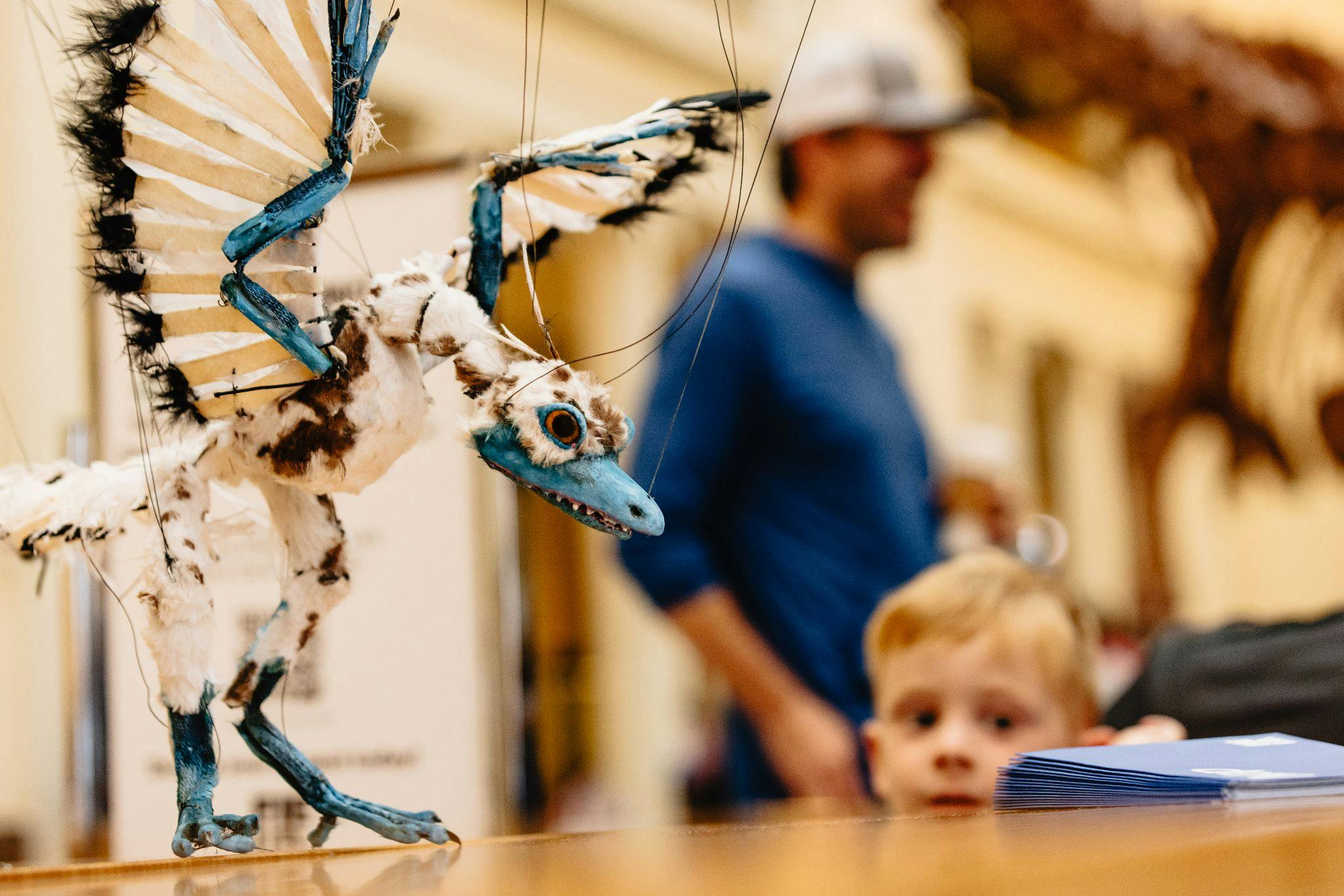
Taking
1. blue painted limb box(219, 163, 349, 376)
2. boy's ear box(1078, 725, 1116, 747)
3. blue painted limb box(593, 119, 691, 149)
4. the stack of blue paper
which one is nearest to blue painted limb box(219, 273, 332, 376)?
blue painted limb box(219, 163, 349, 376)

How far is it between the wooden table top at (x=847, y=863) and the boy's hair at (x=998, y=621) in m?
0.56

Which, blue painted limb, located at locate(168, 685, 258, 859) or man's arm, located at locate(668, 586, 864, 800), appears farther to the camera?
man's arm, located at locate(668, 586, 864, 800)

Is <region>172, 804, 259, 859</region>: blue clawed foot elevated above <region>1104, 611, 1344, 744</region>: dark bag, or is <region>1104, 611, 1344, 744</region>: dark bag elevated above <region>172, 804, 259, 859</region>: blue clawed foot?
<region>1104, 611, 1344, 744</region>: dark bag

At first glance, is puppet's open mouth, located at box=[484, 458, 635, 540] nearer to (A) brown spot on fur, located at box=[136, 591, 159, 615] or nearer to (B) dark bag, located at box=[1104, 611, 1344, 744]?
(A) brown spot on fur, located at box=[136, 591, 159, 615]

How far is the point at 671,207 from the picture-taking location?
0.97 meters

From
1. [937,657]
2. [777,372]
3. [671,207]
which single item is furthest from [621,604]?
[671,207]

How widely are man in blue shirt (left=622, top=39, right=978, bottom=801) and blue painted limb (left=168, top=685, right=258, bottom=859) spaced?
1.04 m

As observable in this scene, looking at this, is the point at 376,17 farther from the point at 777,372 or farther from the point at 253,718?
the point at 777,372

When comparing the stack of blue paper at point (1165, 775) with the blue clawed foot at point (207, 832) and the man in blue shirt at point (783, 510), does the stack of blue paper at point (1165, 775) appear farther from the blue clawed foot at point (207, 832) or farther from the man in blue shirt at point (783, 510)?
the man in blue shirt at point (783, 510)

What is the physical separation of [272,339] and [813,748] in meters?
1.17

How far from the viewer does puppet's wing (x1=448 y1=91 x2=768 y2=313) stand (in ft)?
2.96

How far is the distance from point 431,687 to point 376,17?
3.55ft

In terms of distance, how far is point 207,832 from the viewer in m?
0.83

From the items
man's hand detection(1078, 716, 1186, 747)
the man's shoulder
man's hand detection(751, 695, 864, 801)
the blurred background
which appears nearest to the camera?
man's hand detection(1078, 716, 1186, 747)
